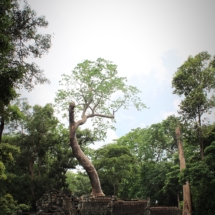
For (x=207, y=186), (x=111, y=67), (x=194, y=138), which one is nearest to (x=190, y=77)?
(x=194, y=138)

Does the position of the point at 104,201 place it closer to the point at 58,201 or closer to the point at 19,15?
the point at 58,201

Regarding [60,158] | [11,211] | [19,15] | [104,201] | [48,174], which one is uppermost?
[19,15]

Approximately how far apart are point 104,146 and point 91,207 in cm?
1038

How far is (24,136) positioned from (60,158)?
357 centimetres

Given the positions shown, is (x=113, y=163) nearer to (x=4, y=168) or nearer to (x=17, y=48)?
(x=4, y=168)

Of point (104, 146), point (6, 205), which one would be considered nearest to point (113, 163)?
point (104, 146)

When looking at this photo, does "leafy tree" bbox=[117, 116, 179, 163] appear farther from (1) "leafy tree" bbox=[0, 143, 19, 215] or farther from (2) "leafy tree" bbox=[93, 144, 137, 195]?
(1) "leafy tree" bbox=[0, 143, 19, 215]

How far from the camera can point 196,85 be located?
40.8 feet

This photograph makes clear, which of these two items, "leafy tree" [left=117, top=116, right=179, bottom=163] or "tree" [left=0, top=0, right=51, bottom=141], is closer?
"tree" [left=0, top=0, right=51, bottom=141]

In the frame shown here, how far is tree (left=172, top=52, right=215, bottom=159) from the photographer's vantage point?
38.6 feet

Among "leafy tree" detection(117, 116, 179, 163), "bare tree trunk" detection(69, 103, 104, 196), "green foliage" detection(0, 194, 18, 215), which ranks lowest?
"green foliage" detection(0, 194, 18, 215)

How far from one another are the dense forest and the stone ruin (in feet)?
8.15

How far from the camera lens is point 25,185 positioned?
682 inches

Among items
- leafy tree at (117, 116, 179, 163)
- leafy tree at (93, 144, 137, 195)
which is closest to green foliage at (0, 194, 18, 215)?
leafy tree at (93, 144, 137, 195)
